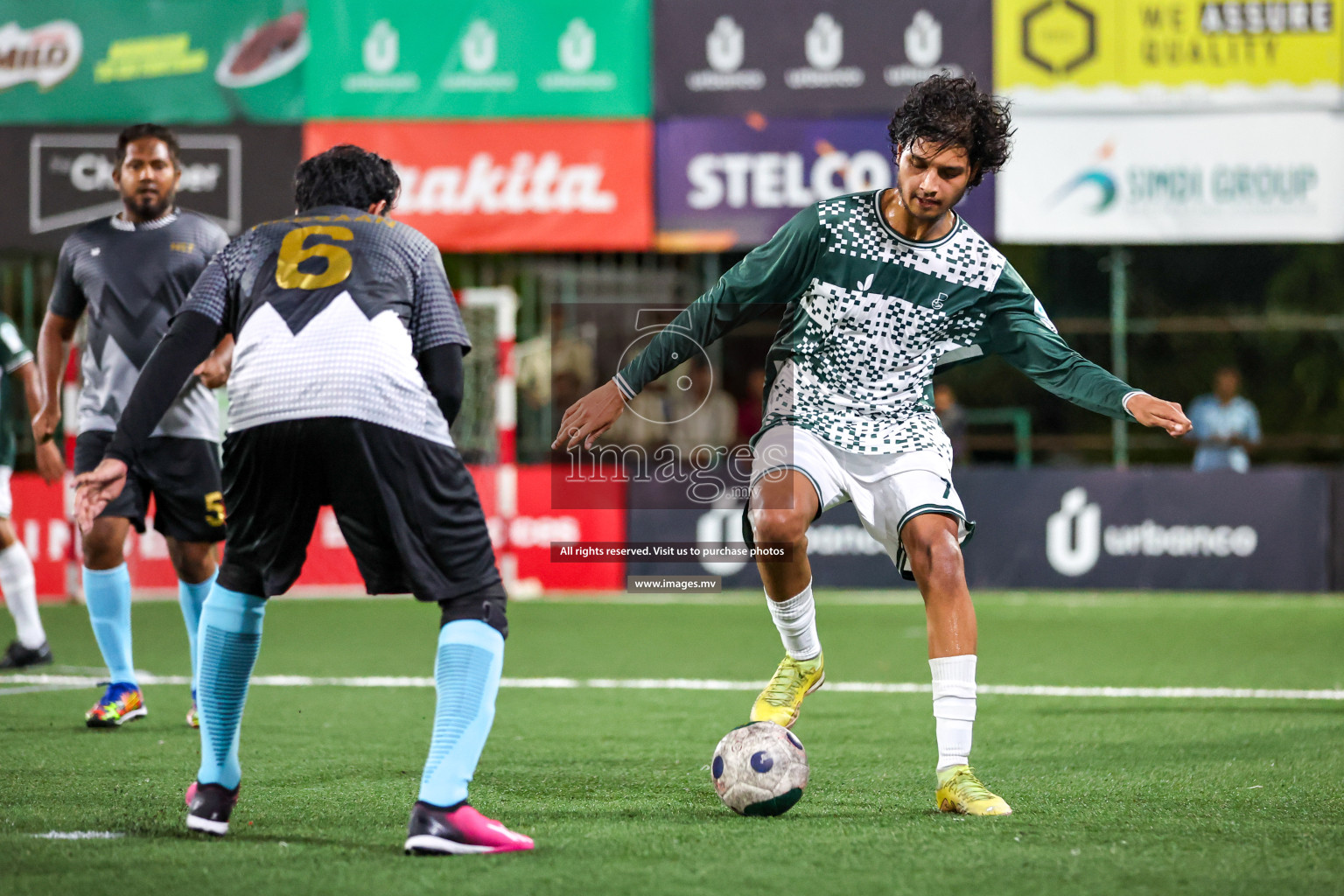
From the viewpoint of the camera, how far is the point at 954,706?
4.88 metres

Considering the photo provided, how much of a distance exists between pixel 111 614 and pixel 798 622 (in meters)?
3.15

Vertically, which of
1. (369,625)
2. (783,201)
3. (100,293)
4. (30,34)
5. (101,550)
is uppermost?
(30,34)

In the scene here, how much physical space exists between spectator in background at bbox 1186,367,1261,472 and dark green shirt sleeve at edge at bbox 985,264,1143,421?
34.6 feet

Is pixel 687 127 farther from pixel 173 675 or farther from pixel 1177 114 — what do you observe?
pixel 173 675

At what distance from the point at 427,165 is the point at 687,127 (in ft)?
7.88

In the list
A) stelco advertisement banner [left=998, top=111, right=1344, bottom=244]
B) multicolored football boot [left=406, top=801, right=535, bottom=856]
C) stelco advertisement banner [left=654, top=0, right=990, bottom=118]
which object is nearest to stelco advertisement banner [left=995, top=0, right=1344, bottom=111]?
stelco advertisement banner [left=998, top=111, right=1344, bottom=244]

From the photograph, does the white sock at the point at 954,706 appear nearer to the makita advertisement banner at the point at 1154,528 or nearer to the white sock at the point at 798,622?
the white sock at the point at 798,622

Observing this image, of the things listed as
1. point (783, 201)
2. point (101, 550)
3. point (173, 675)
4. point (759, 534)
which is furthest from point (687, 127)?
point (759, 534)

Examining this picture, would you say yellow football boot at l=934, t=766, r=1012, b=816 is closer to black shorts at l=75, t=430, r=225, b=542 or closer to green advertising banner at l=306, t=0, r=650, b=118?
black shorts at l=75, t=430, r=225, b=542

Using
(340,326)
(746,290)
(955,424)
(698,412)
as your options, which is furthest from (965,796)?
(955,424)

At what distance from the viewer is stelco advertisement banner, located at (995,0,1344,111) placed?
47.2 feet

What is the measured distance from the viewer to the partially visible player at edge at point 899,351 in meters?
4.98

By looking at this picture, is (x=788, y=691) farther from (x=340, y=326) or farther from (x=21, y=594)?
(x=21, y=594)

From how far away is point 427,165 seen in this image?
14609 mm
